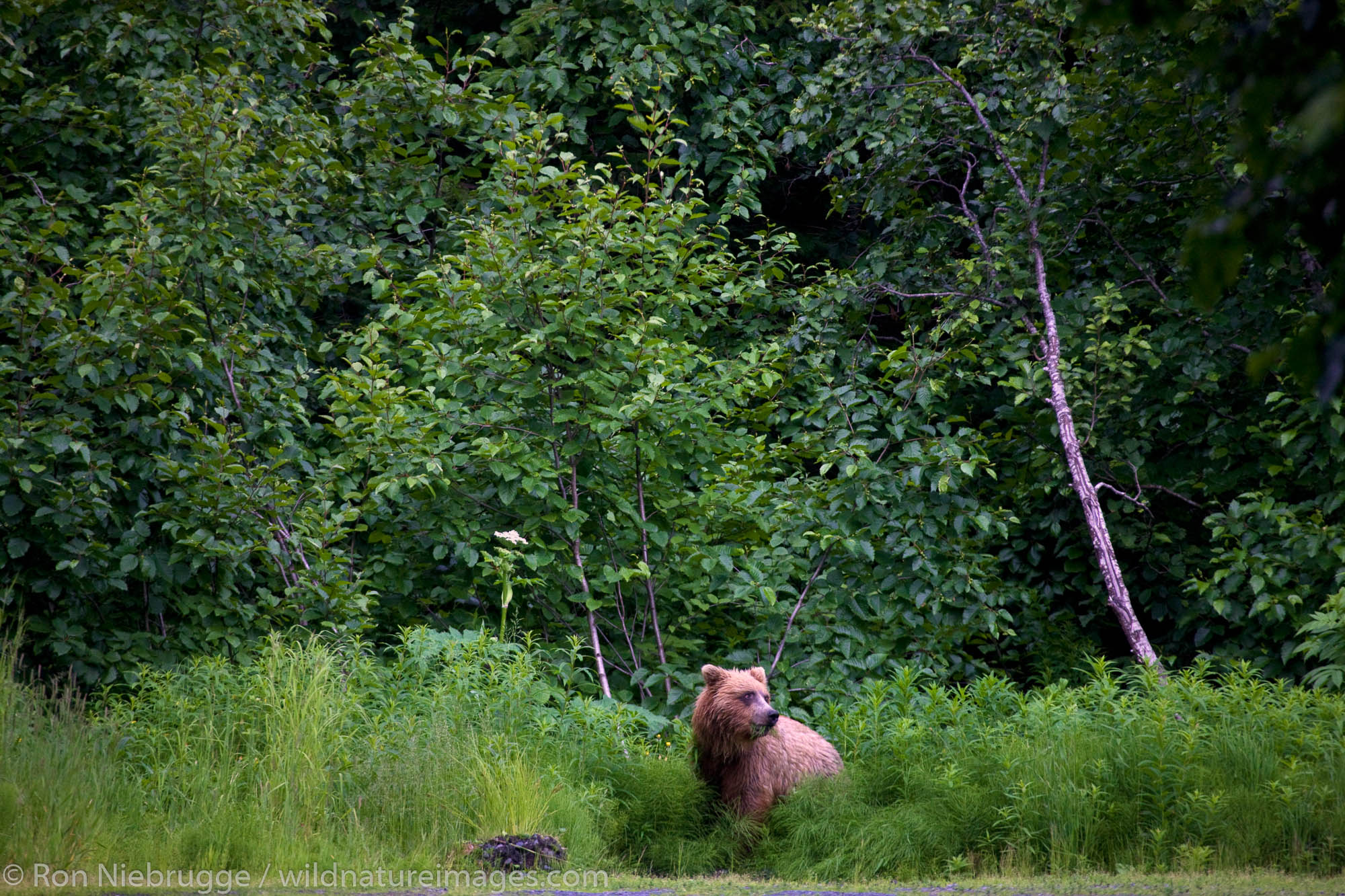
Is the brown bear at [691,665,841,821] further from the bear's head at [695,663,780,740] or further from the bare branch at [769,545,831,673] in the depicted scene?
the bare branch at [769,545,831,673]

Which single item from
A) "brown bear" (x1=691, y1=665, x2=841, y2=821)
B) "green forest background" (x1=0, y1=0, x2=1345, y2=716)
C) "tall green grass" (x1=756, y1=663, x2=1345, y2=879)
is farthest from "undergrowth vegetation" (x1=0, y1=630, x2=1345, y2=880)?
"green forest background" (x1=0, y1=0, x2=1345, y2=716)

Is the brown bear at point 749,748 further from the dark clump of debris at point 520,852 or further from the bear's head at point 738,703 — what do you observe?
the dark clump of debris at point 520,852

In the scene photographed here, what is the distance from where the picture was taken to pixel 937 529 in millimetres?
8125

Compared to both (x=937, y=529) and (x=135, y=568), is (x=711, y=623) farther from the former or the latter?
(x=135, y=568)

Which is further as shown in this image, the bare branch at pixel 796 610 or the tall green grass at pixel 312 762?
the bare branch at pixel 796 610

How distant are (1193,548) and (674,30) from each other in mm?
7006

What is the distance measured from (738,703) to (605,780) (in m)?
0.96

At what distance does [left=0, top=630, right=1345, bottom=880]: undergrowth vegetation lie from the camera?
5449 millimetres

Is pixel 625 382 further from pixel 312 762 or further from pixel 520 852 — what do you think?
pixel 520 852

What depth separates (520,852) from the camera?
541cm

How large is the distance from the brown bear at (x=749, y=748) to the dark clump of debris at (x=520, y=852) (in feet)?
4.13

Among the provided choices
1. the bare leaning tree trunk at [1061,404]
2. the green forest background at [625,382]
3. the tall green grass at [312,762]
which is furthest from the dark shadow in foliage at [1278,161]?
the bare leaning tree trunk at [1061,404]

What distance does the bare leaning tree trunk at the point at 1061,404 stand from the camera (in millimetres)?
7902

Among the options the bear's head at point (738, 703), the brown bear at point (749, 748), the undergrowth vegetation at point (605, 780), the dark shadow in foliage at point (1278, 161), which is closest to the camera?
the dark shadow in foliage at point (1278, 161)
